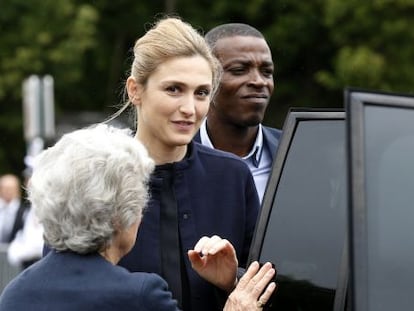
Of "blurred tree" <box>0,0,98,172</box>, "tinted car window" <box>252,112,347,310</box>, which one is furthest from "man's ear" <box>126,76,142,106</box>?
"blurred tree" <box>0,0,98,172</box>

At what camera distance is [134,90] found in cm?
429

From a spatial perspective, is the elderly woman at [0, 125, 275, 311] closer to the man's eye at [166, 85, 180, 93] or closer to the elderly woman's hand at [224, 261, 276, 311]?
the elderly woman's hand at [224, 261, 276, 311]

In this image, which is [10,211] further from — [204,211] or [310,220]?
[310,220]

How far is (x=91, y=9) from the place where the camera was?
26.4 metres

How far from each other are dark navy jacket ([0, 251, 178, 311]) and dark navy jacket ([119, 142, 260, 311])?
52cm

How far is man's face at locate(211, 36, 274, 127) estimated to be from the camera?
540cm

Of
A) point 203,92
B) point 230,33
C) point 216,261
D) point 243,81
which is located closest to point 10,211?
point 230,33

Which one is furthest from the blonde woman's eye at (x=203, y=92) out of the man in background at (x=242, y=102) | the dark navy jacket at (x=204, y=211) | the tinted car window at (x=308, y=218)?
the man in background at (x=242, y=102)

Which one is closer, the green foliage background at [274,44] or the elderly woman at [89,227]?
the elderly woman at [89,227]

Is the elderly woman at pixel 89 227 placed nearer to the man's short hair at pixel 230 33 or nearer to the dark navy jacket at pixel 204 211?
the dark navy jacket at pixel 204 211

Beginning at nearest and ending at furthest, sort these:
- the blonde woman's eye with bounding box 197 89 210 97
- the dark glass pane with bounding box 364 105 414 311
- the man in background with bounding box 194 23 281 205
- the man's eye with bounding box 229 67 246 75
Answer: the dark glass pane with bounding box 364 105 414 311, the blonde woman's eye with bounding box 197 89 210 97, the man in background with bounding box 194 23 281 205, the man's eye with bounding box 229 67 246 75

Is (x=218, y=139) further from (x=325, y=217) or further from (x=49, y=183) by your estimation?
(x=49, y=183)

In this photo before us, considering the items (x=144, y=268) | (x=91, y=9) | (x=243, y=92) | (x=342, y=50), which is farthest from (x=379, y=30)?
(x=144, y=268)

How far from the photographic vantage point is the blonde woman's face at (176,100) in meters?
4.16
